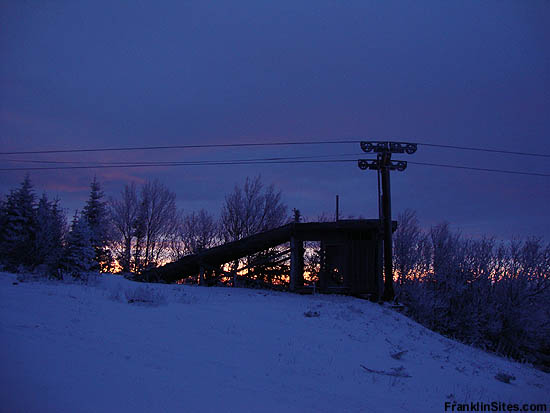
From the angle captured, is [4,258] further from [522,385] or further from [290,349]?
[522,385]

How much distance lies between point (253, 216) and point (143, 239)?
12.7 metres

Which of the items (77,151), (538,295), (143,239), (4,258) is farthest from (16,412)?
(143,239)

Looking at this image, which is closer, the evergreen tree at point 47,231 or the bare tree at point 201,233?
the evergreen tree at point 47,231

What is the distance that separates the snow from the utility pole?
6478 millimetres

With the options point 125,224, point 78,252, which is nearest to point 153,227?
point 125,224

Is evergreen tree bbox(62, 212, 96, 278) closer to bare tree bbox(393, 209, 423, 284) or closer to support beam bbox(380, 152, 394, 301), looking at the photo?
support beam bbox(380, 152, 394, 301)

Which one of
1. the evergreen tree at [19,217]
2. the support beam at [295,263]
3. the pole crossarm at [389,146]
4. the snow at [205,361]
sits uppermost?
the pole crossarm at [389,146]

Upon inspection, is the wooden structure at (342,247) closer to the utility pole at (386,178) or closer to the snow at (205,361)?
the utility pole at (386,178)

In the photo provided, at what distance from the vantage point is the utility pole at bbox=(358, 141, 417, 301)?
19.6 metres

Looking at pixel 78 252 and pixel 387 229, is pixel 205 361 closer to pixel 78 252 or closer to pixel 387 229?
pixel 78 252

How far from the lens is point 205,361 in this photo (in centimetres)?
718

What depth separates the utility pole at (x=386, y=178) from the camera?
19609mm

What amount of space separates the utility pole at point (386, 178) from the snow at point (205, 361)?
6.48 metres

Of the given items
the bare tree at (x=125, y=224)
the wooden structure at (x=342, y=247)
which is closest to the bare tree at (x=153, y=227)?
the bare tree at (x=125, y=224)
